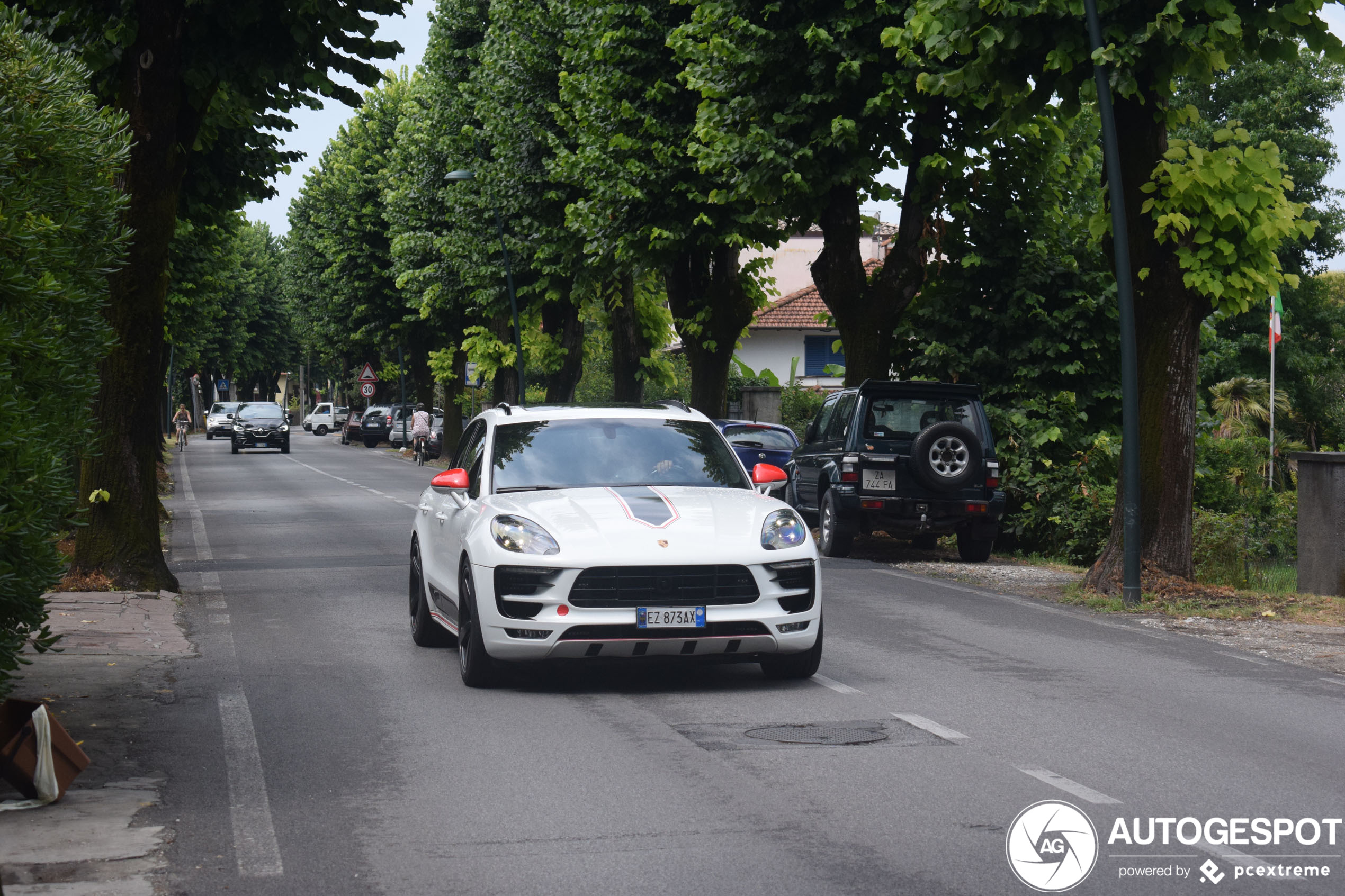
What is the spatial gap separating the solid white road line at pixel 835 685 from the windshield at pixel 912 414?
932cm

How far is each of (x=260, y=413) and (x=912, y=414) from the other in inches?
1852

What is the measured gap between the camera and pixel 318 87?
1505cm

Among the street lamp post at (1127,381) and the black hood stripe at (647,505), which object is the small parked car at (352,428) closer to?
the street lamp post at (1127,381)

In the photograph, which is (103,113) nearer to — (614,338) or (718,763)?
(718,763)

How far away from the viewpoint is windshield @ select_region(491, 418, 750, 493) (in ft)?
32.7

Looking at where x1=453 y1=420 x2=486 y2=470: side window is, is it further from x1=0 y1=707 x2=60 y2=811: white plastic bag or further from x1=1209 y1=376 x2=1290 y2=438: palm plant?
x1=1209 y1=376 x2=1290 y2=438: palm plant

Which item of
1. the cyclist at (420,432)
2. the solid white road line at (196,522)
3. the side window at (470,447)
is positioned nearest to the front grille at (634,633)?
the side window at (470,447)

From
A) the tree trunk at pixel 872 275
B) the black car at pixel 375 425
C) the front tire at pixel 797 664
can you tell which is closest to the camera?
the front tire at pixel 797 664

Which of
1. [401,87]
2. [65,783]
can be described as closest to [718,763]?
[65,783]

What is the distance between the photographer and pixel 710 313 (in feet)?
99.1

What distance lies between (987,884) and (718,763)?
6.85ft

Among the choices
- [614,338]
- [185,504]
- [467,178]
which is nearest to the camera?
[185,504]

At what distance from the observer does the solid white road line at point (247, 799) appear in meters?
5.64

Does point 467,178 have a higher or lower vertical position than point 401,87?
lower
